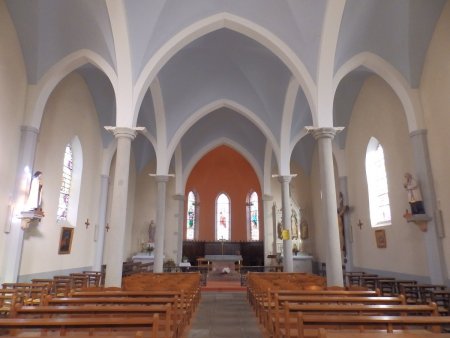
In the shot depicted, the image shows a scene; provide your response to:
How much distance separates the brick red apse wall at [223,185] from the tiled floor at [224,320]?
12.2m

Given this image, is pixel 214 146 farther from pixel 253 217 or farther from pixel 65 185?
pixel 65 185

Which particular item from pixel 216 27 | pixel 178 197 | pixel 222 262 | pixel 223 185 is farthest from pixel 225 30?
pixel 223 185

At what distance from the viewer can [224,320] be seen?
741 cm

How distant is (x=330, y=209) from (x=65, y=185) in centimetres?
1004

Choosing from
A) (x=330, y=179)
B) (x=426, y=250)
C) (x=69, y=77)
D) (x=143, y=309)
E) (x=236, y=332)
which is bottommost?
(x=236, y=332)

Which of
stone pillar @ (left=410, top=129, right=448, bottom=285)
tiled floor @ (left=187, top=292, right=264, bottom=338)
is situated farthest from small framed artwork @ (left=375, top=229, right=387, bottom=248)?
tiled floor @ (left=187, top=292, right=264, bottom=338)

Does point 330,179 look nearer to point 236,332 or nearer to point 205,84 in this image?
point 236,332

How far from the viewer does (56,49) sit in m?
10.2

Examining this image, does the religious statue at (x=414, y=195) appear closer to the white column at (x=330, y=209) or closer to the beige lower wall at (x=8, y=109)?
the white column at (x=330, y=209)

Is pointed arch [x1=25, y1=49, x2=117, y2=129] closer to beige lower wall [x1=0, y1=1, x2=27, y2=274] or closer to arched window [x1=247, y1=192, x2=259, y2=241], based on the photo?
beige lower wall [x1=0, y1=1, x2=27, y2=274]

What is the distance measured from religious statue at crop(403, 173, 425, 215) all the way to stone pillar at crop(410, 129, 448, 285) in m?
0.23

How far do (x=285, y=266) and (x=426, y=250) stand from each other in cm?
566

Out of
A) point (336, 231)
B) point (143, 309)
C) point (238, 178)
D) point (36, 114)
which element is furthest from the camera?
point (238, 178)

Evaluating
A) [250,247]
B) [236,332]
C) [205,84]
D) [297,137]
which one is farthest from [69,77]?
[250,247]
